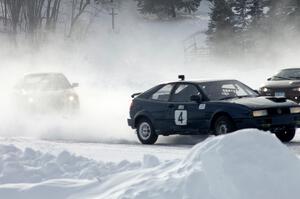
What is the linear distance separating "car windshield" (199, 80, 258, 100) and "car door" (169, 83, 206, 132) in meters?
0.23

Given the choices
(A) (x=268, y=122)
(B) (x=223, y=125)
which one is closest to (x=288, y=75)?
(B) (x=223, y=125)

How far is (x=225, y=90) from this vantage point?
1423cm

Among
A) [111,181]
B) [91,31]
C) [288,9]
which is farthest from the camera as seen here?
[91,31]

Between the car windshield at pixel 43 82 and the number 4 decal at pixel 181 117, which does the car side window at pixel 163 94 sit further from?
the car windshield at pixel 43 82

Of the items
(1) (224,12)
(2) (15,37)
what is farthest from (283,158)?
(1) (224,12)

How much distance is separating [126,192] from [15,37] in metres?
42.0

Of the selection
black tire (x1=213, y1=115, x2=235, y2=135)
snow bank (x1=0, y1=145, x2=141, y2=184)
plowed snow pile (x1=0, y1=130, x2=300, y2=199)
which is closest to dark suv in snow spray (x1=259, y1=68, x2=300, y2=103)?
black tire (x1=213, y1=115, x2=235, y2=135)

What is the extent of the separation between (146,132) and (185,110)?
1196mm

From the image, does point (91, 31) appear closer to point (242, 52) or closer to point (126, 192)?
point (242, 52)

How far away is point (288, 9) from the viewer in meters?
52.1

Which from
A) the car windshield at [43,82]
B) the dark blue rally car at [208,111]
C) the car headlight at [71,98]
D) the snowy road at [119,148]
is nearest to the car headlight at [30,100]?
the car windshield at [43,82]

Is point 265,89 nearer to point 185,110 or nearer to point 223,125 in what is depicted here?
point 185,110

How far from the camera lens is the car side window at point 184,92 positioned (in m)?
14.3

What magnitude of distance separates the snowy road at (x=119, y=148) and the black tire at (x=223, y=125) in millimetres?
645
